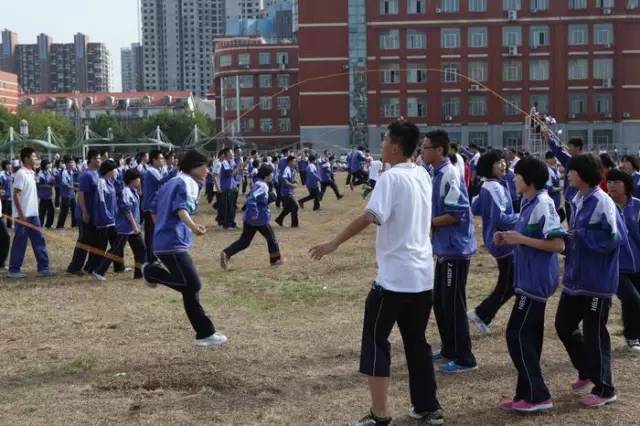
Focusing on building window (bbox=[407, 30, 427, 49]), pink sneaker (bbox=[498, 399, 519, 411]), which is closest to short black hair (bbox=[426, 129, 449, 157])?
pink sneaker (bbox=[498, 399, 519, 411])

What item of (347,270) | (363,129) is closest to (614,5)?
(363,129)

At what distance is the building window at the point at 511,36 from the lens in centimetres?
6931

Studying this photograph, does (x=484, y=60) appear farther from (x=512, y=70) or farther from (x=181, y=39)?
(x=181, y=39)

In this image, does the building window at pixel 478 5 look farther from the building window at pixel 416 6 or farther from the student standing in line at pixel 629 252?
the student standing in line at pixel 629 252

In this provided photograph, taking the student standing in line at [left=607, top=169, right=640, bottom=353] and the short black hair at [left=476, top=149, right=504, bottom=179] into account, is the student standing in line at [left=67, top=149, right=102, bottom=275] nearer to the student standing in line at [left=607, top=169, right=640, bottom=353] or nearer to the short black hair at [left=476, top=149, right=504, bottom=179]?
the short black hair at [left=476, top=149, right=504, bottom=179]

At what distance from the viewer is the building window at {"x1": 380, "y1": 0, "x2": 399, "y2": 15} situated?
69.6 m

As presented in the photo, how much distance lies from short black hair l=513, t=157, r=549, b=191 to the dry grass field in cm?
161

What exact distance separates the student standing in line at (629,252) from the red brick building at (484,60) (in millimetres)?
62480

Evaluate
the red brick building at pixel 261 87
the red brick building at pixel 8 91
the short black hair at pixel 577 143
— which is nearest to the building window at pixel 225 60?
the red brick building at pixel 261 87

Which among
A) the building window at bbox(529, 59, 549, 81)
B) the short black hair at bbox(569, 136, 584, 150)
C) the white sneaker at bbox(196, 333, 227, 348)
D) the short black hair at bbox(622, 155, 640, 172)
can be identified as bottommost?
the white sneaker at bbox(196, 333, 227, 348)

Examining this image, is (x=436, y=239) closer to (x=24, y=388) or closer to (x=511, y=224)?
(x=511, y=224)

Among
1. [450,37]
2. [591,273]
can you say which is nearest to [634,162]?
[591,273]

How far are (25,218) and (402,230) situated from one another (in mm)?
8694

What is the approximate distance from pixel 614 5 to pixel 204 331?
225ft
